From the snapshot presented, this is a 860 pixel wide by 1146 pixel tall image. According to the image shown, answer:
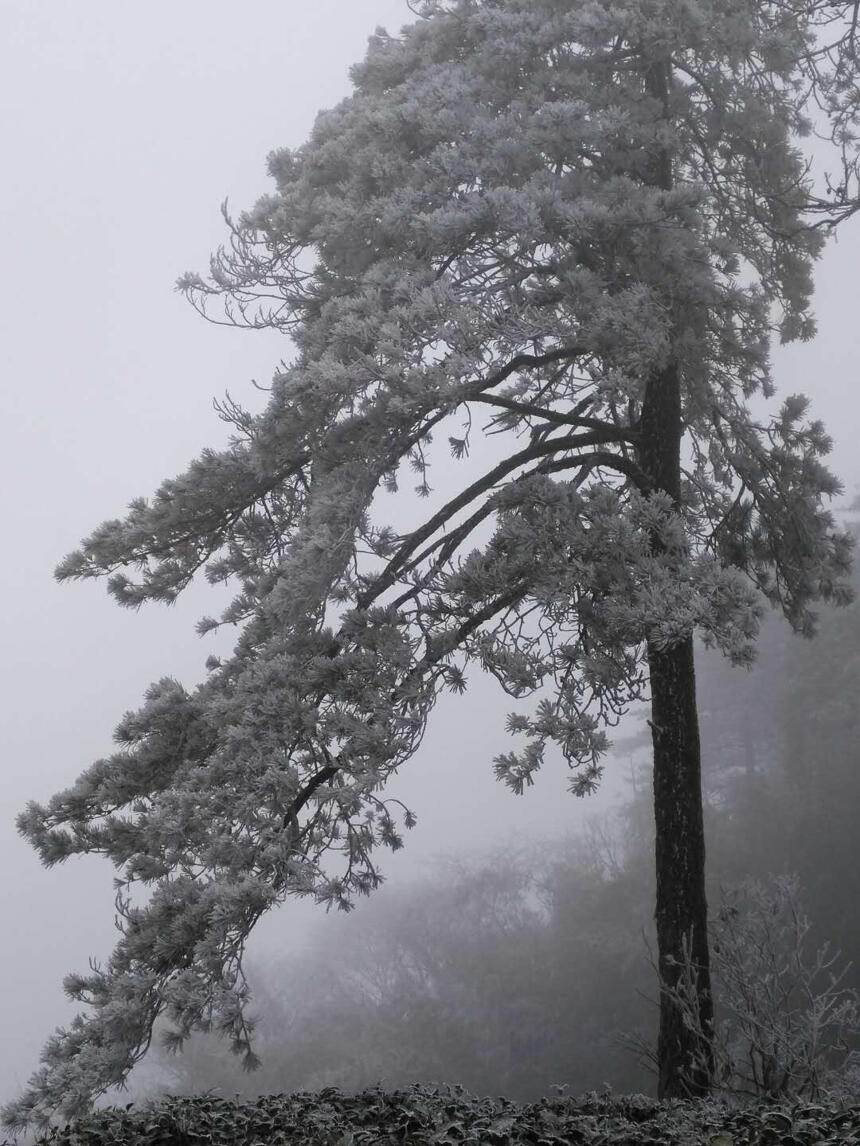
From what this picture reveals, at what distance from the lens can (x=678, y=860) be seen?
7410 millimetres

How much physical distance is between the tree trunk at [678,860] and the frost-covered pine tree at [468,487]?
3 centimetres

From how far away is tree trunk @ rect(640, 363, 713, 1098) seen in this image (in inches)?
277

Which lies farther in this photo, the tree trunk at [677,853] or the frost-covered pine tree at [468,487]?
the tree trunk at [677,853]

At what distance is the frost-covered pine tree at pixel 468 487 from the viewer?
5.94m

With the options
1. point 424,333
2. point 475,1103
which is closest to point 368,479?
point 424,333

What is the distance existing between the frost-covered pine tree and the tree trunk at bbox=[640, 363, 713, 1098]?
0.03 metres

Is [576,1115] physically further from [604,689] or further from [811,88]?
[811,88]

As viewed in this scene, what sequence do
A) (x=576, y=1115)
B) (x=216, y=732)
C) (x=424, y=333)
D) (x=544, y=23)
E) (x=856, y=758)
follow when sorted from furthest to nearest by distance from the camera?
(x=856, y=758) → (x=544, y=23) → (x=216, y=732) → (x=424, y=333) → (x=576, y=1115)

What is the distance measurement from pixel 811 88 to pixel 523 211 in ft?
14.8

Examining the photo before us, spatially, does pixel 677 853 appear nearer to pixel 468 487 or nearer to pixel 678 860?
→ pixel 678 860

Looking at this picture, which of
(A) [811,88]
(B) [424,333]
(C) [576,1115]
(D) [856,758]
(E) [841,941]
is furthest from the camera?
(D) [856,758]

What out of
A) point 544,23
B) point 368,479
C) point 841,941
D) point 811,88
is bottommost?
point 841,941

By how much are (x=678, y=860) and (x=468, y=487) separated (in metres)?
3.26

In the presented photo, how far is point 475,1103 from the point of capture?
4465 millimetres
